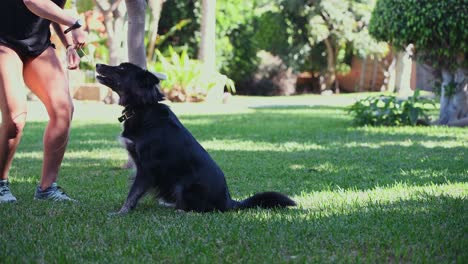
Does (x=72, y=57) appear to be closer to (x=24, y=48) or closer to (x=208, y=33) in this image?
(x=24, y=48)

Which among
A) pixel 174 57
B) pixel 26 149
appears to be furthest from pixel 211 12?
pixel 26 149

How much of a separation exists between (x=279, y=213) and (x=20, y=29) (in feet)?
8.00

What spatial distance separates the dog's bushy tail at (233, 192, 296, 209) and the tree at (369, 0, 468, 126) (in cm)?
752

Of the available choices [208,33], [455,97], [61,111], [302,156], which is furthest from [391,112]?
[208,33]

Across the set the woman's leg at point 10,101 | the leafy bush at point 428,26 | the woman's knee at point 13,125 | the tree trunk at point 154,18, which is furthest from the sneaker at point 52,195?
the tree trunk at point 154,18

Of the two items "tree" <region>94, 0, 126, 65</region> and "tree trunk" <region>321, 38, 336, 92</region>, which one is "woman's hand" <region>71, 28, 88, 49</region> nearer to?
"tree" <region>94, 0, 126, 65</region>

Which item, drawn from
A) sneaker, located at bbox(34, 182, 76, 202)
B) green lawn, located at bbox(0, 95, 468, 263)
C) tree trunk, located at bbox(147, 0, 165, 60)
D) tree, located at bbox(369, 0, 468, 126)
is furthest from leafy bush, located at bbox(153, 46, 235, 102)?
sneaker, located at bbox(34, 182, 76, 202)

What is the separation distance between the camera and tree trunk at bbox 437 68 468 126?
41.8ft

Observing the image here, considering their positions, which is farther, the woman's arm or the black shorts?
the black shorts

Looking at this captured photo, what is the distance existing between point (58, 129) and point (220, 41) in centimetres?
2595

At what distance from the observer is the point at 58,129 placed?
17.7ft

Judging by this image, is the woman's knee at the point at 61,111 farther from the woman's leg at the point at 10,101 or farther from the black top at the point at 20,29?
the black top at the point at 20,29

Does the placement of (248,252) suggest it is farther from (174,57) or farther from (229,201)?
(174,57)

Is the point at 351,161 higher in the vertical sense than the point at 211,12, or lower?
lower
